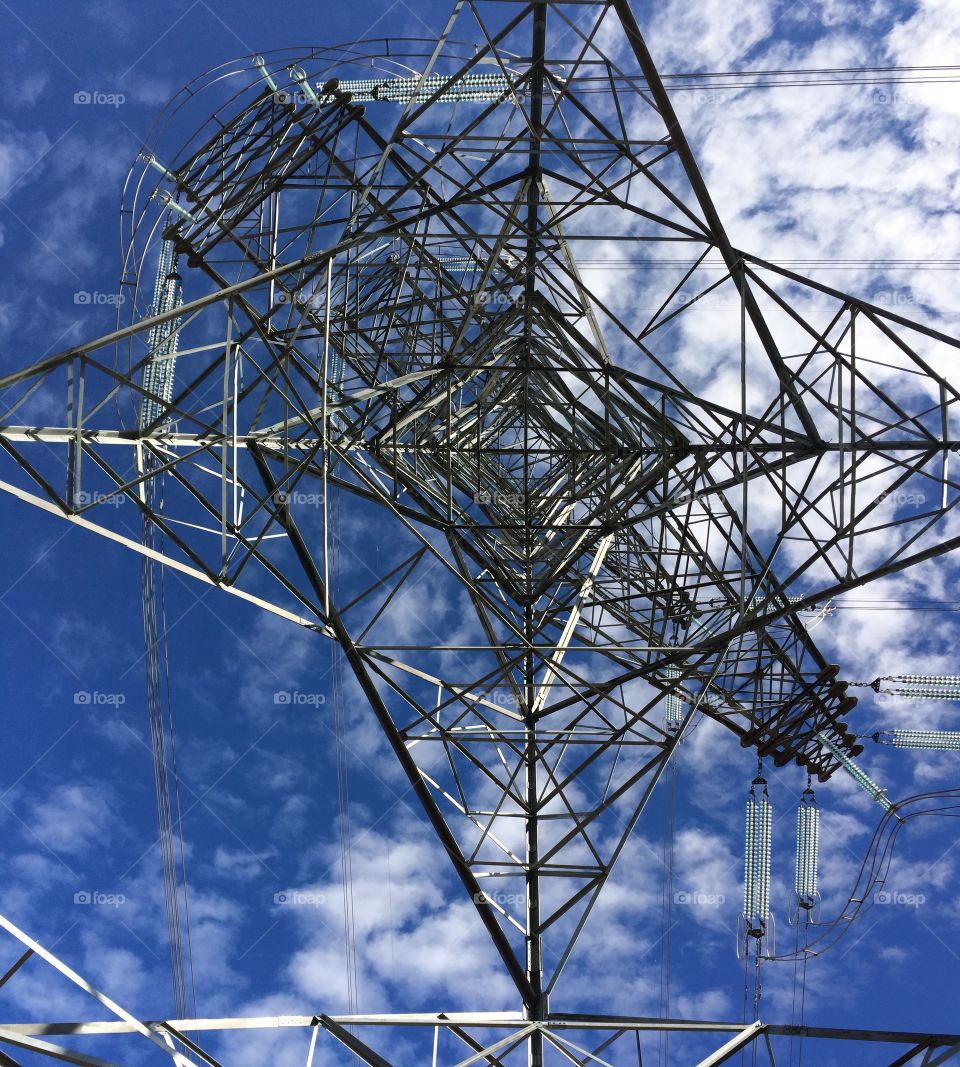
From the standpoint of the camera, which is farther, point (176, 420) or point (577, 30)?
point (176, 420)

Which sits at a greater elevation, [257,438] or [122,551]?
[122,551]

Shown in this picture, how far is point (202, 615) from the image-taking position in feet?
129

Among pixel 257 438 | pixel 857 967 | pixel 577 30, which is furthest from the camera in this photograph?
pixel 857 967

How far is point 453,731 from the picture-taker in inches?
638

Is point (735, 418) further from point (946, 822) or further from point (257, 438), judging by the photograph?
point (946, 822)

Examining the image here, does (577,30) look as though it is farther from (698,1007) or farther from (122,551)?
(698,1007)

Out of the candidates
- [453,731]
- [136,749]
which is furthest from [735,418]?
[136,749]

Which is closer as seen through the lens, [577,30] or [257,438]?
[577,30]

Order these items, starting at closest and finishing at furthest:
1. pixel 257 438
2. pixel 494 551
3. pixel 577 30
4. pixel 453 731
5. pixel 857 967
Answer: pixel 577 30, pixel 257 438, pixel 453 731, pixel 494 551, pixel 857 967

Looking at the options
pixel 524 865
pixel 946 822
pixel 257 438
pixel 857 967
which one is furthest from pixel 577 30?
pixel 857 967

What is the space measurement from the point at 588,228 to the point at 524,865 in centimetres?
1677

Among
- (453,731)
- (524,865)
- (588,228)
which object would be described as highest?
(588,228)

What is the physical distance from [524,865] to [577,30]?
12.2m

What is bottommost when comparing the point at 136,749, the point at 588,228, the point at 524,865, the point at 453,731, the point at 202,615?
the point at 524,865
